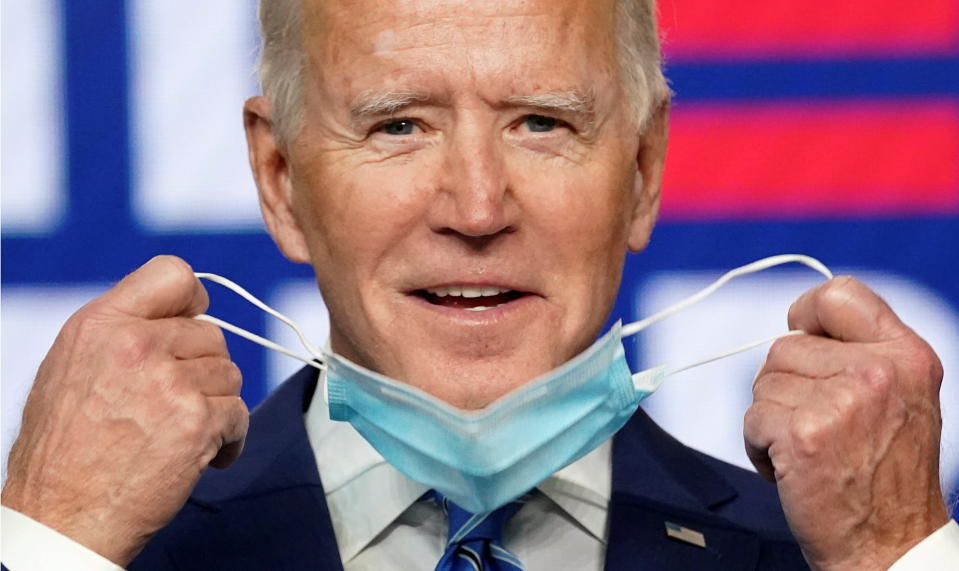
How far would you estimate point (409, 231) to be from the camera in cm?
218

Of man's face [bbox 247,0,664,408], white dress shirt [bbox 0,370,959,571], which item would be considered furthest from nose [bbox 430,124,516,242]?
white dress shirt [bbox 0,370,959,571]

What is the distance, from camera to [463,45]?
2.19 metres

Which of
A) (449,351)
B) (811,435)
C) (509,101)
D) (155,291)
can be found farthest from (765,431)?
(155,291)

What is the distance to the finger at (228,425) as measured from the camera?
2020mm

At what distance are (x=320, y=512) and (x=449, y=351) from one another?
0.30 metres

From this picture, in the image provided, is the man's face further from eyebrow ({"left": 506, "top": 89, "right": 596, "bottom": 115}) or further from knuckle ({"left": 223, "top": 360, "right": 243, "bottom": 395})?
knuckle ({"left": 223, "top": 360, "right": 243, "bottom": 395})

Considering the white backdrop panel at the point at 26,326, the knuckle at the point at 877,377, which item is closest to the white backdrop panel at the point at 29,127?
the white backdrop panel at the point at 26,326

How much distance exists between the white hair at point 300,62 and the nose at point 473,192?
0.27 meters

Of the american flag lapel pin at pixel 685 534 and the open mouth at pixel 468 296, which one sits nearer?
the open mouth at pixel 468 296

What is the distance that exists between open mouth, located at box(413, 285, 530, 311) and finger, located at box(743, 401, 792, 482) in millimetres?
372

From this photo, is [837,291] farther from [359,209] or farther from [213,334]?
[213,334]

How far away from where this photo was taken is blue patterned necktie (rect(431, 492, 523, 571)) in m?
2.14

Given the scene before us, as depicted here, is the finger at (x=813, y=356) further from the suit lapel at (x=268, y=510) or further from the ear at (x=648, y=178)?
the suit lapel at (x=268, y=510)

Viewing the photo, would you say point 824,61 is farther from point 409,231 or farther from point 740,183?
point 409,231
